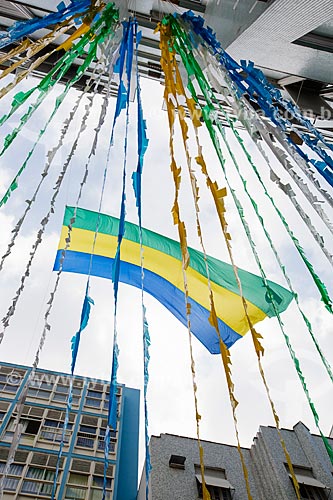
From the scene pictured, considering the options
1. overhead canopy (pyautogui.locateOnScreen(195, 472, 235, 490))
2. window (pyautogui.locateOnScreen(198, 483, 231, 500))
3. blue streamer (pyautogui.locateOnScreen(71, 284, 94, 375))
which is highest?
overhead canopy (pyautogui.locateOnScreen(195, 472, 235, 490))

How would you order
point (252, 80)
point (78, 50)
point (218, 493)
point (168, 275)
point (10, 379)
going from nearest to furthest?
1. point (252, 80)
2. point (78, 50)
3. point (168, 275)
4. point (218, 493)
5. point (10, 379)

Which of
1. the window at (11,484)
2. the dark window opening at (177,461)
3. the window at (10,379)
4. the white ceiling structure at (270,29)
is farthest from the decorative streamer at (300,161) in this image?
the window at (10,379)

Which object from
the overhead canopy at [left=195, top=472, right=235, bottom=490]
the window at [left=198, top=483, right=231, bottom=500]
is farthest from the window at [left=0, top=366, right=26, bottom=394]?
the window at [left=198, top=483, right=231, bottom=500]

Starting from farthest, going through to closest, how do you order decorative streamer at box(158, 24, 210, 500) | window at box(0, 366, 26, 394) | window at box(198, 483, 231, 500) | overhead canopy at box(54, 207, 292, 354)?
window at box(0, 366, 26, 394) → window at box(198, 483, 231, 500) → overhead canopy at box(54, 207, 292, 354) → decorative streamer at box(158, 24, 210, 500)

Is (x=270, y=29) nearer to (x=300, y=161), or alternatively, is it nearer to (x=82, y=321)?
(x=300, y=161)

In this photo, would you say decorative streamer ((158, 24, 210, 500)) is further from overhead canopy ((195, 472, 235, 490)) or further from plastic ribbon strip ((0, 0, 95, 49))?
overhead canopy ((195, 472, 235, 490))

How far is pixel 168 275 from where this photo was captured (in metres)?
6.46

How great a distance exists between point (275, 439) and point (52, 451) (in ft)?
20.9

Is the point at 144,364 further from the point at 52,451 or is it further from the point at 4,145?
the point at 52,451

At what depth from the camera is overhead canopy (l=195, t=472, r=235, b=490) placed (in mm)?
9984

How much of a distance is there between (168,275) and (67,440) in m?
7.30

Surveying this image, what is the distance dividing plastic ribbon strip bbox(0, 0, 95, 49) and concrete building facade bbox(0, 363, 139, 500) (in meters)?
7.87

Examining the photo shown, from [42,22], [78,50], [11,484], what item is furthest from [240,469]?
[42,22]

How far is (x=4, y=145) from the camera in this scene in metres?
3.04
